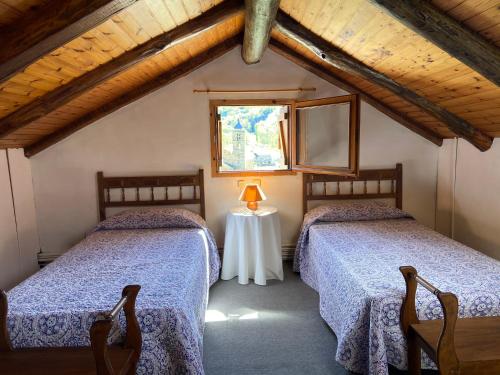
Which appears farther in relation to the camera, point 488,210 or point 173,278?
point 488,210

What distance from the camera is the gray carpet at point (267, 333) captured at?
2.33 metres

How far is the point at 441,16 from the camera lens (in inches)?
78.1

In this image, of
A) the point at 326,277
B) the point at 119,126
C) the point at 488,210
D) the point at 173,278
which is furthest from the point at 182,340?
the point at 488,210

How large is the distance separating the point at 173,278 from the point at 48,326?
2.30 ft

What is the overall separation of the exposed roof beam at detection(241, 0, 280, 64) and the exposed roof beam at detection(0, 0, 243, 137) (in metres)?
0.18

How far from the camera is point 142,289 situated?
2.11m

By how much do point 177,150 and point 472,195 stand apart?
9.73 feet

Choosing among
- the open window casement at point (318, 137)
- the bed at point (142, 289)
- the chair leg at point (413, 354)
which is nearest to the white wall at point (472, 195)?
the open window casement at point (318, 137)

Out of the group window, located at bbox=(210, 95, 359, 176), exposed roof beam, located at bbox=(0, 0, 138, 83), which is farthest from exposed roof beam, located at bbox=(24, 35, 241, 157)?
exposed roof beam, located at bbox=(0, 0, 138, 83)

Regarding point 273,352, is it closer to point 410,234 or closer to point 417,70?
point 410,234

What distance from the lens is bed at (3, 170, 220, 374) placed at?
6.08 ft

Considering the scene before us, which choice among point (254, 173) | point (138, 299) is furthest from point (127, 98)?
point (138, 299)

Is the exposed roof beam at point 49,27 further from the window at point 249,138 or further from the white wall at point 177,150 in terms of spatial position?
the window at point 249,138

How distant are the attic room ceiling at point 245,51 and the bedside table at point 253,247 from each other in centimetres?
155
